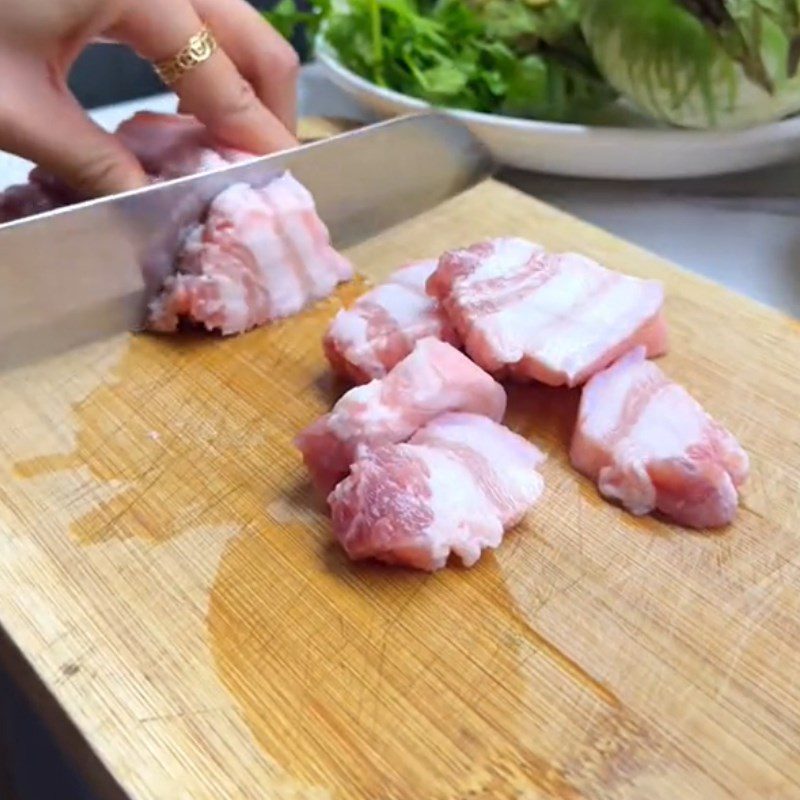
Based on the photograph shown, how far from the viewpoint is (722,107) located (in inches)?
63.8

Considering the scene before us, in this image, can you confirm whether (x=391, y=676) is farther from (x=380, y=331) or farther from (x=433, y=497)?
(x=380, y=331)

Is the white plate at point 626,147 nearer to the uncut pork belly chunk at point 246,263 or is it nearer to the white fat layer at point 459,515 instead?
the uncut pork belly chunk at point 246,263

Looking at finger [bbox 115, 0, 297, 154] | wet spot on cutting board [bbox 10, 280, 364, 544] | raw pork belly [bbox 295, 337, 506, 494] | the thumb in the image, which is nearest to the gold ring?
finger [bbox 115, 0, 297, 154]

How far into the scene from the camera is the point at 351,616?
38.4 inches

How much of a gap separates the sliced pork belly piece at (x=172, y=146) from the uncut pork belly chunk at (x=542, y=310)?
34 centimetres

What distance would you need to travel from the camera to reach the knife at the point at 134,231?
1245 millimetres

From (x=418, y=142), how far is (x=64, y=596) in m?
0.82

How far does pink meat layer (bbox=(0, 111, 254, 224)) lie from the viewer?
4.55ft

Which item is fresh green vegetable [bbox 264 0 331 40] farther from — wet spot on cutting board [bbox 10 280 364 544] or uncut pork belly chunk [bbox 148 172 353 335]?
wet spot on cutting board [bbox 10 280 364 544]

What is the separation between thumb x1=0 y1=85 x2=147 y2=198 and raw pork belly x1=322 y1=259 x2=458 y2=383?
307mm

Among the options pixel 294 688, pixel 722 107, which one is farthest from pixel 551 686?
pixel 722 107

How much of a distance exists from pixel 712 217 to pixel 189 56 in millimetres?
763

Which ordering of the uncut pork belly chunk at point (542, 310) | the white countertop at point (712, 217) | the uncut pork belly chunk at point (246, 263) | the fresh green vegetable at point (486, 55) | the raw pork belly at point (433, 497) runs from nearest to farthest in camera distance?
the raw pork belly at point (433, 497) < the uncut pork belly chunk at point (542, 310) < the uncut pork belly chunk at point (246, 263) < the white countertop at point (712, 217) < the fresh green vegetable at point (486, 55)

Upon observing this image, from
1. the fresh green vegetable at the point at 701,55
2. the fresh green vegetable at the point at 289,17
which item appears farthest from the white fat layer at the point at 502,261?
the fresh green vegetable at the point at 289,17
